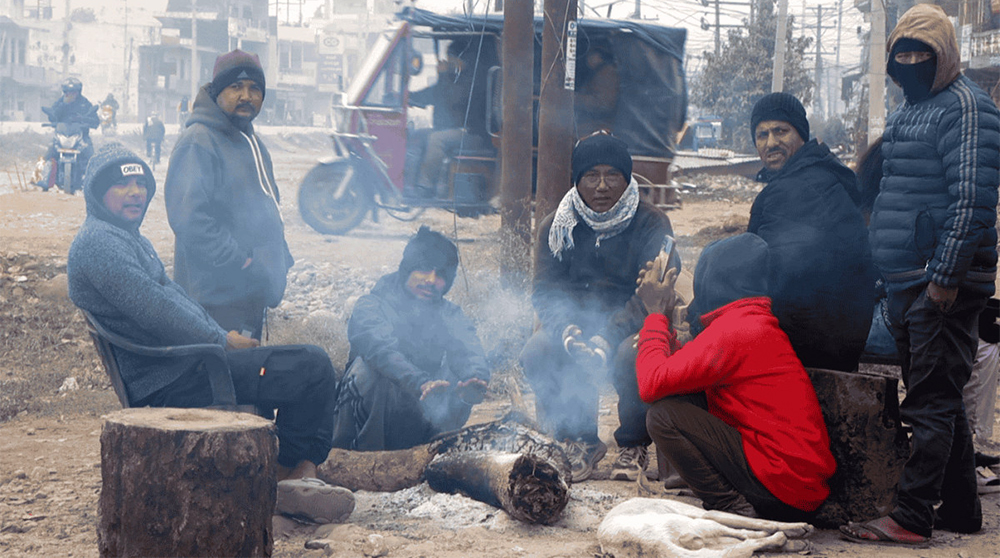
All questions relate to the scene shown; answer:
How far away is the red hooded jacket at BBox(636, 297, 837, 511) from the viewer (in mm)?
3061

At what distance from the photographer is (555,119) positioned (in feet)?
19.5

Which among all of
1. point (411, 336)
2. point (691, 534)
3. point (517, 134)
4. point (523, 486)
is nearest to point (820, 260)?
point (691, 534)

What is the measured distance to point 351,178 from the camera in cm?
1102

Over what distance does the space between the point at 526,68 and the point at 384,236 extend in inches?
211

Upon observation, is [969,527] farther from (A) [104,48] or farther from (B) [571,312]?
(A) [104,48]

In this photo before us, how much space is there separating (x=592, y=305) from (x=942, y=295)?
67.4 inches

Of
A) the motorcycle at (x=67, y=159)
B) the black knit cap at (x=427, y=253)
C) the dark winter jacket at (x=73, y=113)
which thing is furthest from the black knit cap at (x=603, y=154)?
the motorcycle at (x=67, y=159)

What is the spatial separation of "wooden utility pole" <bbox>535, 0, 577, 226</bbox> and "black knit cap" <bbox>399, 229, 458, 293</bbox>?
1.80m

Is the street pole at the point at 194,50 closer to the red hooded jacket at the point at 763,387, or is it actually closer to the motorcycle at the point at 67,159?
the motorcycle at the point at 67,159

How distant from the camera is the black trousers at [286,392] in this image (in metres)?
3.29

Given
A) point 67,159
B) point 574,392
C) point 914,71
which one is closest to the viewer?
point 914,71

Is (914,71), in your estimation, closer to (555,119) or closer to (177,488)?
(555,119)

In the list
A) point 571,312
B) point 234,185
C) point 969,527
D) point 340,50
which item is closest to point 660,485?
point 571,312

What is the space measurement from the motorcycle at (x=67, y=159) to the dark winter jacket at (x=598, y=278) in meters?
12.1
